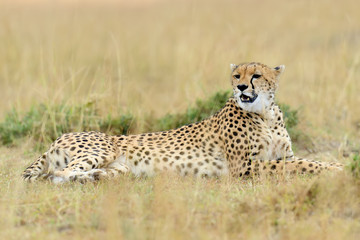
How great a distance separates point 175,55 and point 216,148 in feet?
16.5

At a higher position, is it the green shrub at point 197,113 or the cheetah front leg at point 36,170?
the green shrub at point 197,113

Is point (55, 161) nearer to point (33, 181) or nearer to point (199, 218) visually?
point (33, 181)

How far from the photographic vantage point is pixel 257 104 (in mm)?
4613

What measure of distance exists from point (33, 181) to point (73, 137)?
0.68m

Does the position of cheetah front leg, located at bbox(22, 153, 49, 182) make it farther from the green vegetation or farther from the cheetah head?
the cheetah head

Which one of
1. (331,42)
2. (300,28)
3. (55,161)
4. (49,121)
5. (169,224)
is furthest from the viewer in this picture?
(300,28)

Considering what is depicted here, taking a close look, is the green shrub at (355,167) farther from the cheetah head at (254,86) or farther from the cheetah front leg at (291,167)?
the cheetah head at (254,86)

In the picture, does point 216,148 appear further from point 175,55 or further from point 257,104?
point 175,55

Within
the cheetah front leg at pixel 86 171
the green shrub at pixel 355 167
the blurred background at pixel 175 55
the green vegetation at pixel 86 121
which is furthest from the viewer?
the blurred background at pixel 175 55

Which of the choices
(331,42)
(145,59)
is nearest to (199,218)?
(145,59)

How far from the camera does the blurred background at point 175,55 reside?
22.6ft

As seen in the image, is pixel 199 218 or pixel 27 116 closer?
pixel 199 218

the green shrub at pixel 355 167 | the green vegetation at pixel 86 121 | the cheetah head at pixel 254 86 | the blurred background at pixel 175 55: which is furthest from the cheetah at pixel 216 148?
the blurred background at pixel 175 55

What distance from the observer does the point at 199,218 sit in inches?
130
